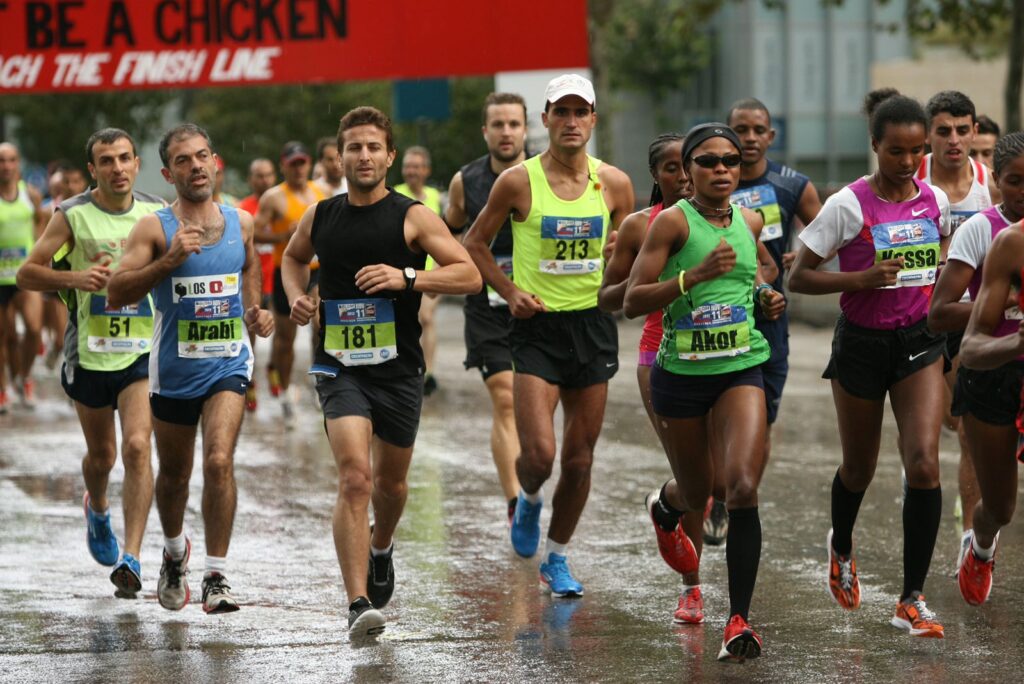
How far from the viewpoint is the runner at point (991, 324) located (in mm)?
6324

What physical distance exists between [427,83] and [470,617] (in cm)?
1730

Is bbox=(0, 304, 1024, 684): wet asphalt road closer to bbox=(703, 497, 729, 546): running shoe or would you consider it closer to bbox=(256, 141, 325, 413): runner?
bbox=(703, 497, 729, 546): running shoe

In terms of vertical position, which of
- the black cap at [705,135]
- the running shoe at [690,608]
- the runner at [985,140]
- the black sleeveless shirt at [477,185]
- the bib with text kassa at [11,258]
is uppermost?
the black cap at [705,135]

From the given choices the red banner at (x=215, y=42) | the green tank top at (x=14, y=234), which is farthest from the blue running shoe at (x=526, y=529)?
the green tank top at (x=14, y=234)

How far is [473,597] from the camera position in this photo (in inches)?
315

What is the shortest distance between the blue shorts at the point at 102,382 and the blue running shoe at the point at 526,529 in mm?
1910

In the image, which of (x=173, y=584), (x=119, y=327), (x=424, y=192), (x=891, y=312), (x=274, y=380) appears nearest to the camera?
(x=891, y=312)

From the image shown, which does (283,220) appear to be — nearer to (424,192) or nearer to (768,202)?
(424,192)

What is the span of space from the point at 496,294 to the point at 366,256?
240cm

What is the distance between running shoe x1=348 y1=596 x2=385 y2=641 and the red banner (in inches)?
316

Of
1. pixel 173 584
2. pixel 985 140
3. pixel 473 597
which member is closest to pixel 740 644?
pixel 473 597

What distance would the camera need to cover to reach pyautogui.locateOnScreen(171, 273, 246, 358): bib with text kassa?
792 centimetres

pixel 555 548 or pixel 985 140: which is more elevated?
pixel 985 140

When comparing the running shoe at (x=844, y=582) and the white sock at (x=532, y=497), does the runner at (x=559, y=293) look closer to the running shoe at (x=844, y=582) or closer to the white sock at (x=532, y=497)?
the white sock at (x=532, y=497)
